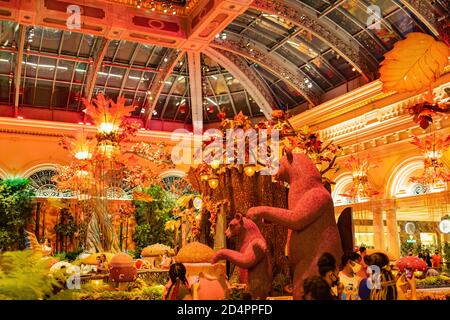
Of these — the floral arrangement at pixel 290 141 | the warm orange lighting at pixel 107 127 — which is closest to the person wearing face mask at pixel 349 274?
the floral arrangement at pixel 290 141

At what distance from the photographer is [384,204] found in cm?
1388

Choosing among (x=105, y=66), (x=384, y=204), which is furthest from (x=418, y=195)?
(x=105, y=66)

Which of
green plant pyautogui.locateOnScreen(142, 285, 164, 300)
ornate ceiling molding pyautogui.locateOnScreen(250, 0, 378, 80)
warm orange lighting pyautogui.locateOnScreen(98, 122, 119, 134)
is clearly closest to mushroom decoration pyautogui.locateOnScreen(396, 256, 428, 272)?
green plant pyautogui.locateOnScreen(142, 285, 164, 300)

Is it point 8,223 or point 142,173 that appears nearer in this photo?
point 142,173

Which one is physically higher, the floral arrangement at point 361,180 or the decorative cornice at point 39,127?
the decorative cornice at point 39,127

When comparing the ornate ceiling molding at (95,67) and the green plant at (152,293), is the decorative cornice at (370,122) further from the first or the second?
the green plant at (152,293)

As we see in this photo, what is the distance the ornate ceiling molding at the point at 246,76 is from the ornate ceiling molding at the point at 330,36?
4.23 metres

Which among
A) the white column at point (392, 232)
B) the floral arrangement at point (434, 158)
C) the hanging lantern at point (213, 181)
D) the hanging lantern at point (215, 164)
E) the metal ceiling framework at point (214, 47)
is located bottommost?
the white column at point (392, 232)

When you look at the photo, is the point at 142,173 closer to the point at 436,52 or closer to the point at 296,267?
the point at 296,267

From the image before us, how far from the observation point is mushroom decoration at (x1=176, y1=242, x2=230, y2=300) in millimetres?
3602

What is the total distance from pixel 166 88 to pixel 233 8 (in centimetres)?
826

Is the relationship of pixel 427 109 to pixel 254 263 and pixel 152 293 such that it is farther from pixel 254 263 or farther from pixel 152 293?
pixel 152 293

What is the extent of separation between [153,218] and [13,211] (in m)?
4.88

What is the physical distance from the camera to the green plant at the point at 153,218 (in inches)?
701
